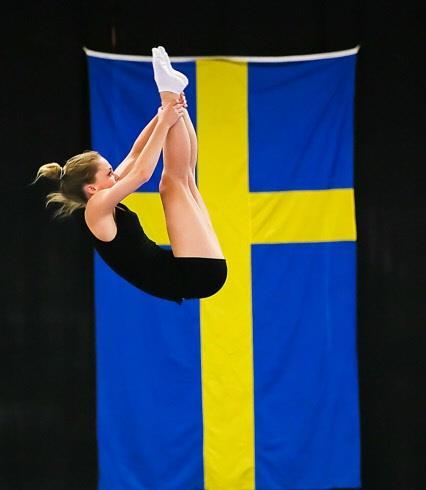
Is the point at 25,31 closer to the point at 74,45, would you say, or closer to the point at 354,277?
the point at 74,45

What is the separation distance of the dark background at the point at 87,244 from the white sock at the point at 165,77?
6.84ft

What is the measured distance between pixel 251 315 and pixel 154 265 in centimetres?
193

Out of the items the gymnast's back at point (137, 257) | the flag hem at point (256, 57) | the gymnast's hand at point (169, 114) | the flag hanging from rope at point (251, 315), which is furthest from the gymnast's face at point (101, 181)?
the flag hem at point (256, 57)

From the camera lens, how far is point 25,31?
4.46 m

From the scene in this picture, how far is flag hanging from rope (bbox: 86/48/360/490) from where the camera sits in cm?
442

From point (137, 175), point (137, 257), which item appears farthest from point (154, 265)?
point (137, 175)

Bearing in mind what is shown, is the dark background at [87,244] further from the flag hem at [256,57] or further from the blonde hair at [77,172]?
the blonde hair at [77,172]

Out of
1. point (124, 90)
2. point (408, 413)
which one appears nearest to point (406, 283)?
point (408, 413)

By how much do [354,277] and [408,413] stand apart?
796 millimetres

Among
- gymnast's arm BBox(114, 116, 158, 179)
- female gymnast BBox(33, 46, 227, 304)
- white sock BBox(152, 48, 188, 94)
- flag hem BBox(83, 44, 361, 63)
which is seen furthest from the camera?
flag hem BBox(83, 44, 361, 63)

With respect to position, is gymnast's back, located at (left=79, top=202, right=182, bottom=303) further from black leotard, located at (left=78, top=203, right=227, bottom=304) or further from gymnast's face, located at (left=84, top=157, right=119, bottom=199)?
gymnast's face, located at (left=84, top=157, right=119, bottom=199)

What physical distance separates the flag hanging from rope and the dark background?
5.9 inches

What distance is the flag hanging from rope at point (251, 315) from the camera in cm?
442

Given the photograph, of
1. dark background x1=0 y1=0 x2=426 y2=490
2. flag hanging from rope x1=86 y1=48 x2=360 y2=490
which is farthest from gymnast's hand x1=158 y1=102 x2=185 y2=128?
dark background x1=0 y1=0 x2=426 y2=490
